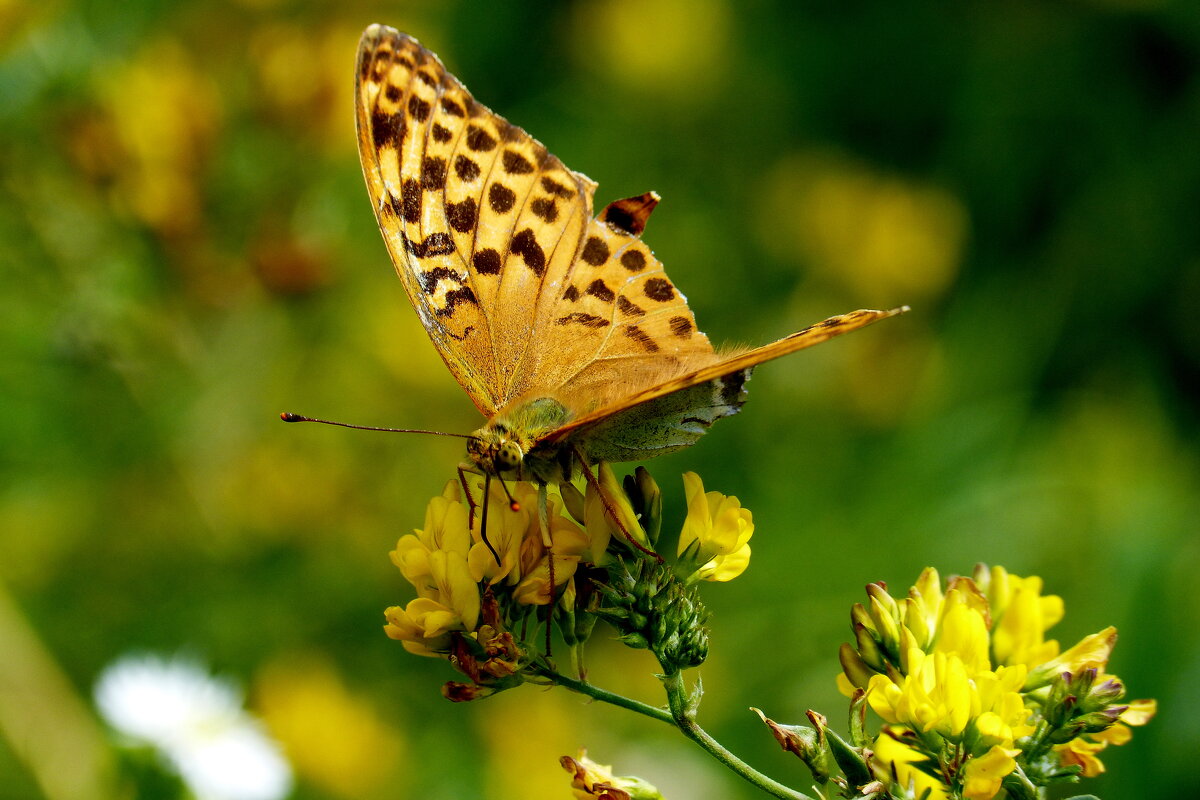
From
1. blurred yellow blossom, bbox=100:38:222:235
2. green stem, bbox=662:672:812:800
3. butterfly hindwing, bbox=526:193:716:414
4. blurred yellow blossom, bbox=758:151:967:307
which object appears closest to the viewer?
green stem, bbox=662:672:812:800

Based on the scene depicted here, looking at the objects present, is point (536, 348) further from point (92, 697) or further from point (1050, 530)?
point (1050, 530)

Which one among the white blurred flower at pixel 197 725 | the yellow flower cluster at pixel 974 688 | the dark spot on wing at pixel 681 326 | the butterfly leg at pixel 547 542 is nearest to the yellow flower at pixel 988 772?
the yellow flower cluster at pixel 974 688

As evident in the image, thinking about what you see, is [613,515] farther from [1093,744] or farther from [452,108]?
[452,108]

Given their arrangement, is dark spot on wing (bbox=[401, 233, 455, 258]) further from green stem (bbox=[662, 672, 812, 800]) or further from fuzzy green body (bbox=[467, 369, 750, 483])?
green stem (bbox=[662, 672, 812, 800])

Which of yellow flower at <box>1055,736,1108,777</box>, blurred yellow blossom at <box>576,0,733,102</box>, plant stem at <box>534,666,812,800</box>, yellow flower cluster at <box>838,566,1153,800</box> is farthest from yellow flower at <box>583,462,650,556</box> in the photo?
blurred yellow blossom at <box>576,0,733,102</box>

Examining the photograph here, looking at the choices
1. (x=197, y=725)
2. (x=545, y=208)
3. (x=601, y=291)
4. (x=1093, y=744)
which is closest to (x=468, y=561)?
(x=601, y=291)

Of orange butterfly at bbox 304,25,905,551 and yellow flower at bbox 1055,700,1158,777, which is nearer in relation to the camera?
yellow flower at bbox 1055,700,1158,777

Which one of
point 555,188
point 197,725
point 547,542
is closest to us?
point 547,542
